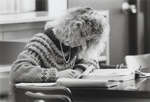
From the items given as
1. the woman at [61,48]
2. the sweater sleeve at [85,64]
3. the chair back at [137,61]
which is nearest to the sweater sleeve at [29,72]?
the woman at [61,48]

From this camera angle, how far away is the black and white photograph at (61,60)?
224cm

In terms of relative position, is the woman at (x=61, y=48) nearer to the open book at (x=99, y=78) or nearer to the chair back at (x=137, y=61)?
the open book at (x=99, y=78)

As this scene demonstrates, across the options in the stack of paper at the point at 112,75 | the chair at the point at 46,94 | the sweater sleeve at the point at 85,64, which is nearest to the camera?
the chair at the point at 46,94

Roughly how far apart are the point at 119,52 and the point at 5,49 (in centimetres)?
168

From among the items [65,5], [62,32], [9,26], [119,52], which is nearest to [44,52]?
[62,32]

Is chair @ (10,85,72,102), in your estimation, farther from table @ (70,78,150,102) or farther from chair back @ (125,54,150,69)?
chair back @ (125,54,150,69)

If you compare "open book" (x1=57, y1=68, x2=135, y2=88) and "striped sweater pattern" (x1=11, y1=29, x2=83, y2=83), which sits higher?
"striped sweater pattern" (x1=11, y1=29, x2=83, y2=83)

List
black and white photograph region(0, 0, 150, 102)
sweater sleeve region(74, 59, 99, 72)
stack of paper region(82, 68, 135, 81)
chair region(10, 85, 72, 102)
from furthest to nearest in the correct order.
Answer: sweater sleeve region(74, 59, 99, 72), stack of paper region(82, 68, 135, 81), black and white photograph region(0, 0, 150, 102), chair region(10, 85, 72, 102)

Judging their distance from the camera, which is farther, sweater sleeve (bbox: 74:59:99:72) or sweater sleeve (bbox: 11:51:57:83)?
sweater sleeve (bbox: 74:59:99:72)

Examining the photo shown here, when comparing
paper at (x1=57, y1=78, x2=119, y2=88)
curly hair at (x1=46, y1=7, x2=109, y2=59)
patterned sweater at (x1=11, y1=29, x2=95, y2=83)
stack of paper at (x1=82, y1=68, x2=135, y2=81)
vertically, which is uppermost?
curly hair at (x1=46, y1=7, x2=109, y2=59)

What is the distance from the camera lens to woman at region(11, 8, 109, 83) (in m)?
2.51

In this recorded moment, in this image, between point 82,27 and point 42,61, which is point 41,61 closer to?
point 42,61

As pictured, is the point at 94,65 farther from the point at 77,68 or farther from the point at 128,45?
the point at 128,45

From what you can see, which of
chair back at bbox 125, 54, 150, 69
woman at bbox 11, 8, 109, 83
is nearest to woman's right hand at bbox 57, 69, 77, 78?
woman at bbox 11, 8, 109, 83
